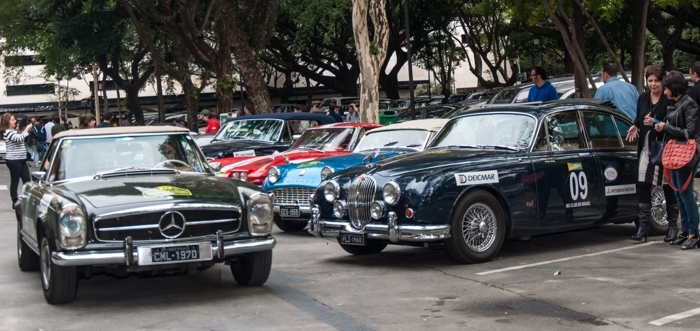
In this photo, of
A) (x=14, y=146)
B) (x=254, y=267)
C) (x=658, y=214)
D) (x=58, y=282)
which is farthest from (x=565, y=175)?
(x=14, y=146)

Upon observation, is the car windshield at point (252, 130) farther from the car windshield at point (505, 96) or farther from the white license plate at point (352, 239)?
the car windshield at point (505, 96)

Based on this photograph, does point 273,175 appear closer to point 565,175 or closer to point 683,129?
point 565,175

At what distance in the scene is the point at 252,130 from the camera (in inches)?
712

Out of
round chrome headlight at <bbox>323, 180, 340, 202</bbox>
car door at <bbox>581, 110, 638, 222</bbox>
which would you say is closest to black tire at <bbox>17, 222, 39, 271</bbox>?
round chrome headlight at <bbox>323, 180, 340, 202</bbox>

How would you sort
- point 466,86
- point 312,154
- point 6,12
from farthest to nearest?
point 466,86 < point 6,12 < point 312,154

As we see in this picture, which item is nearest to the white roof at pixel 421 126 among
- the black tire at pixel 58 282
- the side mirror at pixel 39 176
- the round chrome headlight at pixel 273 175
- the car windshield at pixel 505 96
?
the round chrome headlight at pixel 273 175

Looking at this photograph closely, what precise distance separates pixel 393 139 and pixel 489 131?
301 cm

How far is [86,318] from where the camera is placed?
7.88m

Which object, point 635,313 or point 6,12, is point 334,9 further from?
point 635,313

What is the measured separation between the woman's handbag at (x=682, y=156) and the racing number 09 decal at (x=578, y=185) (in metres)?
0.87

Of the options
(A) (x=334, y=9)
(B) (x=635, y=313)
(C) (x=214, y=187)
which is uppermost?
(A) (x=334, y=9)

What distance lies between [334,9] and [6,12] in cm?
1513

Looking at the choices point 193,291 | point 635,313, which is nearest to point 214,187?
point 193,291

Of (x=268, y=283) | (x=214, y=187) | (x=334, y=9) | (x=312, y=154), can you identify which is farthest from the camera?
(x=334, y=9)
